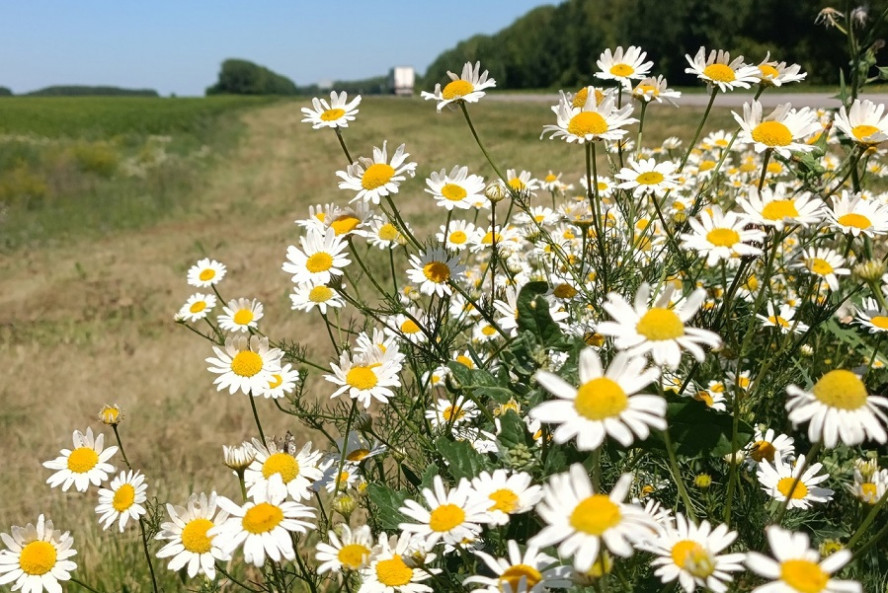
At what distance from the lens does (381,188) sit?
1509 mm

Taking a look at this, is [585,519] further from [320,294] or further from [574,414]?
[320,294]

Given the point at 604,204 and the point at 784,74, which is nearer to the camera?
the point at 784,74

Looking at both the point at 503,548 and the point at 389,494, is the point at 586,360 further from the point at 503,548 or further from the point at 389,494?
the point at 389,494

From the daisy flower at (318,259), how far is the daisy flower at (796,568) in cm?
109

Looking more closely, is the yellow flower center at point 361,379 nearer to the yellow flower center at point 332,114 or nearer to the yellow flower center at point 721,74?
the yellow flower center at point 332,114

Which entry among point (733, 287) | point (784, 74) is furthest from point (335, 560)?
point (784, 74)

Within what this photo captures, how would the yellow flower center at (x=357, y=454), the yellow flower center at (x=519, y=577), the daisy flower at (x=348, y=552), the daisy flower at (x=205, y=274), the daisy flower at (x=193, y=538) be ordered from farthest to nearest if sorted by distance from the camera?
the daisy flower at (x=205, y=274) < the yellow flower center at (x=357, y=454) < the daisy flower at (x=193, y=538) < the daisy flower at (x=348, y=552) < the yellow flower center at (x=519, y=577)

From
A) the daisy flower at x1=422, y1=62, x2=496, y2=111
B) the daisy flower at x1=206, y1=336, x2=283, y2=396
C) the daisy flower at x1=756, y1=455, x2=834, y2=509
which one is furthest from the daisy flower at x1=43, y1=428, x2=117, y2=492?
the daisy flower at x1=756, y1=455, x2=834, y2=509

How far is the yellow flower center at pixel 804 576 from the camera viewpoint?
668 mm

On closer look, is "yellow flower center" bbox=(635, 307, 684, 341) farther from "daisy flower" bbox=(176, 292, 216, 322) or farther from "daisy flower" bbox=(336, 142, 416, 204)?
"daisy flower" bbox=(176, 292, 216, 322)

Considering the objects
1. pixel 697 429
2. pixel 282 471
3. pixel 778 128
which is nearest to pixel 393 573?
pixel 282 471

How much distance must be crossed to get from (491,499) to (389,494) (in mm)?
325

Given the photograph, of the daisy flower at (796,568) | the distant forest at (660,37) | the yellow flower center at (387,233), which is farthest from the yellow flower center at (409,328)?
the distant forest at (660,37)

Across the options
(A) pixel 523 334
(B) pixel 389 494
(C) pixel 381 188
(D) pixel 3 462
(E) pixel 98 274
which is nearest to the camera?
(A) pixel 523 334
